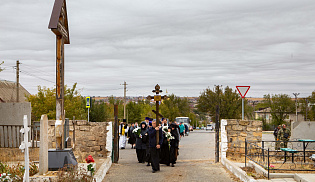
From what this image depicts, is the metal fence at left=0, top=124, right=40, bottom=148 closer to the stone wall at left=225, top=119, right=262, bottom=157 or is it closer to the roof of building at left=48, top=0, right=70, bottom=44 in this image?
the roof of building at left=48, top=0, right=70, bottom=44

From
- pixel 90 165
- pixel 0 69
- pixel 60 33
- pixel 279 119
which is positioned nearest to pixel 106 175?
pixel 90 165

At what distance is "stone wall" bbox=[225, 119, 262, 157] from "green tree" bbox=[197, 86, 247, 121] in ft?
95.9

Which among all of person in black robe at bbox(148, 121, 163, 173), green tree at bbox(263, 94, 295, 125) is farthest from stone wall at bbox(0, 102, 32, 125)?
green tree at bbox(263, 94, 295, 125)

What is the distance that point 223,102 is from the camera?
4775 cm

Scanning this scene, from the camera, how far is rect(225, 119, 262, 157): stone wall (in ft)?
51.4

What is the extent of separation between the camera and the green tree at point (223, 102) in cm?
4747

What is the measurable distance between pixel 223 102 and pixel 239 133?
32313 millimetres

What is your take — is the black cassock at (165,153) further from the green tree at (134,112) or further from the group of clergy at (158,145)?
the green tree at (134,112)

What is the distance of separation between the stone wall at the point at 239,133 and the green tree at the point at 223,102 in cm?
2922

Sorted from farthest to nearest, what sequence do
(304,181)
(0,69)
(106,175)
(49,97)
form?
(49,97), (0,69), (106,175), (304,181)

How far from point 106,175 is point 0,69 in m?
8.26

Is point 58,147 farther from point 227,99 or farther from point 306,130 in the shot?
point 227,99

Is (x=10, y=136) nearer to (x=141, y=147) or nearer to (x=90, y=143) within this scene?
(x=90, y=143)

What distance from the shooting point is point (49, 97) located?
31219mm
